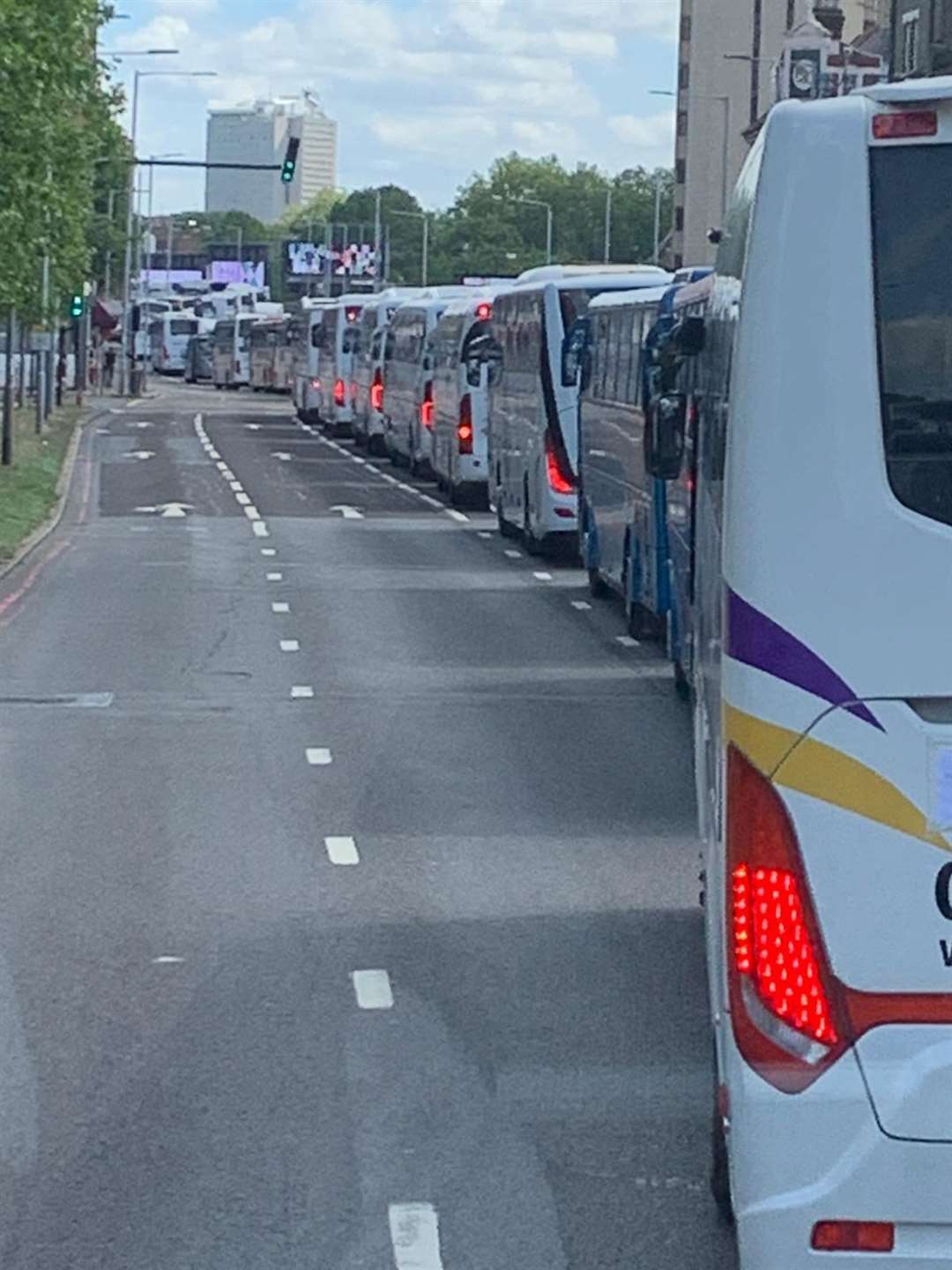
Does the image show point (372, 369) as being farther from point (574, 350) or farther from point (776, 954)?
point (776, 954)

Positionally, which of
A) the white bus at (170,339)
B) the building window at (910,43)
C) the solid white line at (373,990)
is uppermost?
the building window at (910,43)

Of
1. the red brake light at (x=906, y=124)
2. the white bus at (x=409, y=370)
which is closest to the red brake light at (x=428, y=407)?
the white bus at (x=409, y=370)

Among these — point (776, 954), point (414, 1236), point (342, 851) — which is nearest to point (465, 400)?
point (342, 851)

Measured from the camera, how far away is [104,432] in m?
65.7

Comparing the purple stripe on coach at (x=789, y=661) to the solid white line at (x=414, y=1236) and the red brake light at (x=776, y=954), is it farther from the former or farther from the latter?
the solid white line at (x=414, y=1236)

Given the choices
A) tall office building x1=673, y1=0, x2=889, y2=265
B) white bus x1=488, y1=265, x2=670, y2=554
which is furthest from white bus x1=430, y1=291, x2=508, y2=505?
tall office building x1=673, y1=0, x2=889, y2=265

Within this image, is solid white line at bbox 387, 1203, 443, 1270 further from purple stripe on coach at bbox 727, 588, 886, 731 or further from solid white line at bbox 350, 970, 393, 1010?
solid white line at bbox 350, 970, 393, 1010

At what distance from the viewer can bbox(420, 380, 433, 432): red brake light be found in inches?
1916

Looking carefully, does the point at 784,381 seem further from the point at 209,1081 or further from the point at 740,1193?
the point at 209,1081

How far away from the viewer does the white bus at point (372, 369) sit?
59312 mm

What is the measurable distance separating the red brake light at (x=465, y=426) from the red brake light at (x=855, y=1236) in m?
36.7

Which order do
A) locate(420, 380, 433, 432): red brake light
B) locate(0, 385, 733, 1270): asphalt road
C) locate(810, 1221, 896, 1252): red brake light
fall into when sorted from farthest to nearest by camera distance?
locate(420, 380, 433, 432): red brake light, locate(0, 385, 733, 1270): asphalt road, locate(810, 1221, 896, 1252): red brake light

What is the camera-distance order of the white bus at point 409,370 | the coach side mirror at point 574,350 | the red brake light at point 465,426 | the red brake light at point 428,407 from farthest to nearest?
the white bus at point 409,370 → the red brake light at point 428,407 → the red brake light at point 465,426 → the coach side mirror at point 574,350

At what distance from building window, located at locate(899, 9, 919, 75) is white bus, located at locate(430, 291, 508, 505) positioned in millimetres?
10925
